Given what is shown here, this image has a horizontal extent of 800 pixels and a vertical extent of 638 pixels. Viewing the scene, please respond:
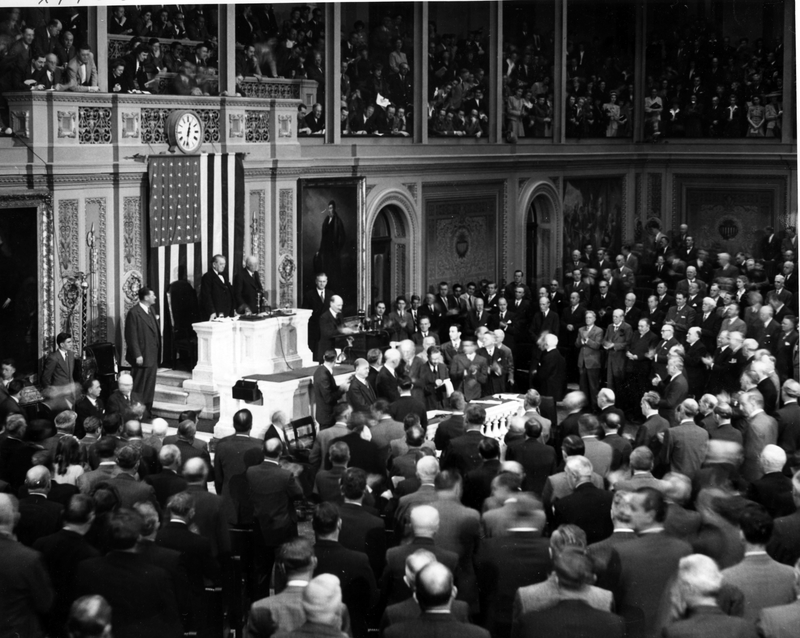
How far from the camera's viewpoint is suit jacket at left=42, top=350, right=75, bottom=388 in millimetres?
14117

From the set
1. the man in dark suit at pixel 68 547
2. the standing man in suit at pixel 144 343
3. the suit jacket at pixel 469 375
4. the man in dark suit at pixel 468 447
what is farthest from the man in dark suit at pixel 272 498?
the standing man in suit at pixel 144 343

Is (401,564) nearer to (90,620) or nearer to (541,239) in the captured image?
(90,620)

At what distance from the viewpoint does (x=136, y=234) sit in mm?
16312

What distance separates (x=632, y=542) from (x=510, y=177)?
17622 mm

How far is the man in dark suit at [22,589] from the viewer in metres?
6.47

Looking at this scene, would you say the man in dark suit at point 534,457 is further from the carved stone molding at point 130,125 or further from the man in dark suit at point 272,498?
the carved stone molding at point 130,125

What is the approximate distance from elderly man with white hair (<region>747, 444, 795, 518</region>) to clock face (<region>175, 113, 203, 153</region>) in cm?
1067

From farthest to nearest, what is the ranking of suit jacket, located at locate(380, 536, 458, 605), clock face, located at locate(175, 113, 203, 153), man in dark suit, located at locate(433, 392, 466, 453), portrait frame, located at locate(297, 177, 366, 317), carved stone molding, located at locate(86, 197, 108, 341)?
1. portrait frame, located at locate(297, 177, 366, 317)
2. clock face, located at locate(175, 113, 203, 153)
3. carved stone molding, located at locate(86, 197, 108, 341)
4. man in dark suit, located at locate(433, 392, 466, 453)
5. suit jacket, located at locate(380, 536, 458, 605)

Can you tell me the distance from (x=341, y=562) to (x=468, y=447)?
2.75m

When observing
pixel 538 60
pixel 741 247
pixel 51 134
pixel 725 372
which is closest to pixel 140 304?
pixel 51 134

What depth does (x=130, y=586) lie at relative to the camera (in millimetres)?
6262

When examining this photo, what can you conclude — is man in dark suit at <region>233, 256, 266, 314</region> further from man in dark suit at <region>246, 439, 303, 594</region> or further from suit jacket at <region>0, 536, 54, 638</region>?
suit jacket at <region>0, 536, 54, 638</region>

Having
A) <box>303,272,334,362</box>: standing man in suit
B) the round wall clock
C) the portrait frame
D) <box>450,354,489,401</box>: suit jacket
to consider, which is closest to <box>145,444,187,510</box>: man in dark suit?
<box>450,354,489,401</box>: suit jacket

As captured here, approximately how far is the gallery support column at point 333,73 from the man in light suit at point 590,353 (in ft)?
19.4
